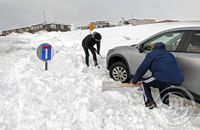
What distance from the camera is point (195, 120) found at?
4848 millimetres

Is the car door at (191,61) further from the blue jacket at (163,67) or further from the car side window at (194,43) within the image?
the blue jacket at (163,67)

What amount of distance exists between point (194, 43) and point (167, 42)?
0.75m

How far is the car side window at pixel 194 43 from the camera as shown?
522 cm

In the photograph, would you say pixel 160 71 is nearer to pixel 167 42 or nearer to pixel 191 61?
pixel 191 61

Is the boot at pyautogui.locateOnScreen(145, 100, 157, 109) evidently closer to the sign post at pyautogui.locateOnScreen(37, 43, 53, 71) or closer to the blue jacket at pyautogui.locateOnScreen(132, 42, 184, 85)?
the blue jacket at pyautogui.locateOnScreen(132, 42, 184, 85)

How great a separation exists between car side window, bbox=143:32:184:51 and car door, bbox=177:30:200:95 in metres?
0.24

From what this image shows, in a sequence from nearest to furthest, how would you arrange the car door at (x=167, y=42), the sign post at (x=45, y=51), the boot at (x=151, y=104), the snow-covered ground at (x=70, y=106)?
the snow-covered ground at (x=70, y=106), the boot at (x=151, y=104), the car door at (x=167, y=42), the sign post at (x=45, y=51)

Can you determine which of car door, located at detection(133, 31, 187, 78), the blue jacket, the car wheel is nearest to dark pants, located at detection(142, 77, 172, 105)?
the blue jacket

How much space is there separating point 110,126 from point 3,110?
6.87 feet

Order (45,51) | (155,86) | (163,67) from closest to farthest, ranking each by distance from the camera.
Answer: (163,67) → (155,86) → (45,51)

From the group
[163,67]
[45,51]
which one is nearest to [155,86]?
[163,67]

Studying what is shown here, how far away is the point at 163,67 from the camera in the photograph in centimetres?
495

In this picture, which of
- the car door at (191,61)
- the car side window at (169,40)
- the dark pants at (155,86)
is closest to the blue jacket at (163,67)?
the dark pants at (155,86)

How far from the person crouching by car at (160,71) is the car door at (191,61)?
0.93 ft
